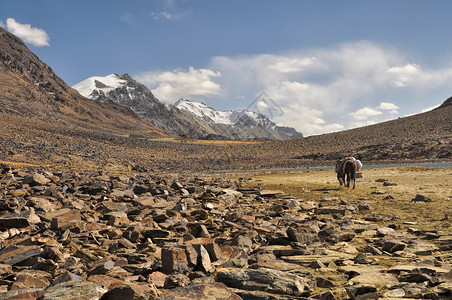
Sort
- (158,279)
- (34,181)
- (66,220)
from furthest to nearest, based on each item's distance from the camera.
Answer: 1. (34,181)
2. (66,220)
3. (158,279)

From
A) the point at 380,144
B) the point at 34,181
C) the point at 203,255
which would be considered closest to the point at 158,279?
the point at 203,255

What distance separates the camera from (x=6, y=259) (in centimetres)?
522

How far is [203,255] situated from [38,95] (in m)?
94.9

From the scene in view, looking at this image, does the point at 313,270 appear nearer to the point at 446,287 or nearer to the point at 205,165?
the point at 446,287

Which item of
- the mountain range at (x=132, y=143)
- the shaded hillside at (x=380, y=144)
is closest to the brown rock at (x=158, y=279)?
the mountain range at (x=132, y=143)

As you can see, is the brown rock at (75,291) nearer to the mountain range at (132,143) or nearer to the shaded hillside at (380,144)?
the mountain range at (132,143)

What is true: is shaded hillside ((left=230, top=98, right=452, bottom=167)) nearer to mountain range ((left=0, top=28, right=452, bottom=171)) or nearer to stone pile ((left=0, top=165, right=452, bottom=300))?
mountain range ((left=0, top=28, right=452, bottom=171))

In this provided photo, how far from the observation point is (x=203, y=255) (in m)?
5.12

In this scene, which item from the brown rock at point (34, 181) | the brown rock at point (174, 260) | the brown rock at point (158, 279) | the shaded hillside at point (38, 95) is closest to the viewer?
the brown rock at point (158, 279)

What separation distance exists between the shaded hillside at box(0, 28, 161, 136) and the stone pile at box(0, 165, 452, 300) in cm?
6166

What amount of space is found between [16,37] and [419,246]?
143783 mm

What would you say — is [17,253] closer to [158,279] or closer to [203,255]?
[158,279]

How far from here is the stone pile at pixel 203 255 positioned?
13.0ft

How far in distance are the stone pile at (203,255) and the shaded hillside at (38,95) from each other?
2428 inches
